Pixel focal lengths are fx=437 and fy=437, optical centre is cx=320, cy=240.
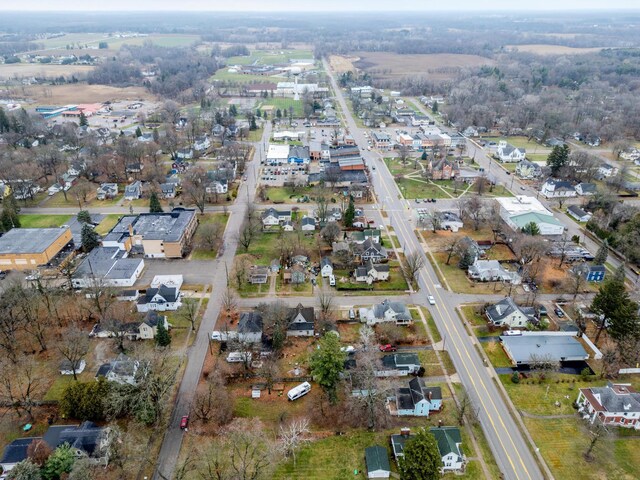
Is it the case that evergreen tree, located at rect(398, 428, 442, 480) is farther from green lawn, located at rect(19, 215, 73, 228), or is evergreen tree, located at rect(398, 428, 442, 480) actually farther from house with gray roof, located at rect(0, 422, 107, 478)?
green lawn, located at rect(19, 215, 73, 228)

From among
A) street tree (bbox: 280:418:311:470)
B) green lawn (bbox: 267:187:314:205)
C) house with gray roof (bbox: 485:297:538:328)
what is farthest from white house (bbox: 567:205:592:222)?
street tree (bbox: 280:418:311:470)

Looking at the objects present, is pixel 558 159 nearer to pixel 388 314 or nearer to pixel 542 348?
pixel 542 348

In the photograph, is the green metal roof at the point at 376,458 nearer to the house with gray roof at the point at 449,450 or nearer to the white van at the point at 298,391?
the house with gray roof at the point at 449,450

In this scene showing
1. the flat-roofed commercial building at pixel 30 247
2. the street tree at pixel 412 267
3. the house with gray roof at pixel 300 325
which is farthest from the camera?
the flat-roofed commercial building at pixel 30 247

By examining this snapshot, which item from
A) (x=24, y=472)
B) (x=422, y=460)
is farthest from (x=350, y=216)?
(x=24, y=472)

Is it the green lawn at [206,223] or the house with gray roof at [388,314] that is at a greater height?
the house with gray roof at [388,314]

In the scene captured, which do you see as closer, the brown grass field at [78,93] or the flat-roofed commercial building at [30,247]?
the flat-roofed commercial building at [30,247]

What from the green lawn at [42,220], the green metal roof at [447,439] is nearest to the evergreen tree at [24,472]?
the green metal roof at [447,439]
